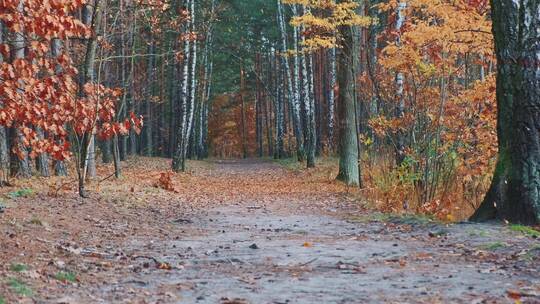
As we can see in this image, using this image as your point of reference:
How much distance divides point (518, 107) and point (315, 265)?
3.42 m

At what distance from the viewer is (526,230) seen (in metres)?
7.08

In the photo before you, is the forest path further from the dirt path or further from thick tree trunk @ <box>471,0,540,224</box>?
thick tree trunk @ <box>471,0,540,224</box>

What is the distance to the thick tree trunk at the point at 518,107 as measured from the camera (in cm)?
745

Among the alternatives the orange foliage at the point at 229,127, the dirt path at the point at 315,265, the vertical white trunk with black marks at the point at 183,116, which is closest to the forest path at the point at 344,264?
the dirt path at the point at 315,265

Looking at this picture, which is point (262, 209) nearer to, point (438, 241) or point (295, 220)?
point (295, 220)

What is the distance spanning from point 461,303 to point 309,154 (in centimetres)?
2274

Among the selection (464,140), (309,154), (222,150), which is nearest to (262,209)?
(464,140)

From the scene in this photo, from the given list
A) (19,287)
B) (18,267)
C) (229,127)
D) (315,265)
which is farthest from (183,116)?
(229,127)

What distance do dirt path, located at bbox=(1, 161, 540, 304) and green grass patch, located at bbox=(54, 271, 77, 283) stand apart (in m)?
0.09

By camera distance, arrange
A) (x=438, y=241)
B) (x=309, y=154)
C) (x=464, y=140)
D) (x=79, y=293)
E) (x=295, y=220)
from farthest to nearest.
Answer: (x=309, y=154), (x=464, y=140), (x=295, y=220), (x=438, y=241), (x=79, y=293)

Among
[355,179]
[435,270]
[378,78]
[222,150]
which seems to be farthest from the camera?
[222,150]

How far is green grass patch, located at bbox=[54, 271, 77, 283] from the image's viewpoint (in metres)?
5.23

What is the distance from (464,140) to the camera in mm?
11898

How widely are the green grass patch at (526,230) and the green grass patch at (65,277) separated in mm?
4827
